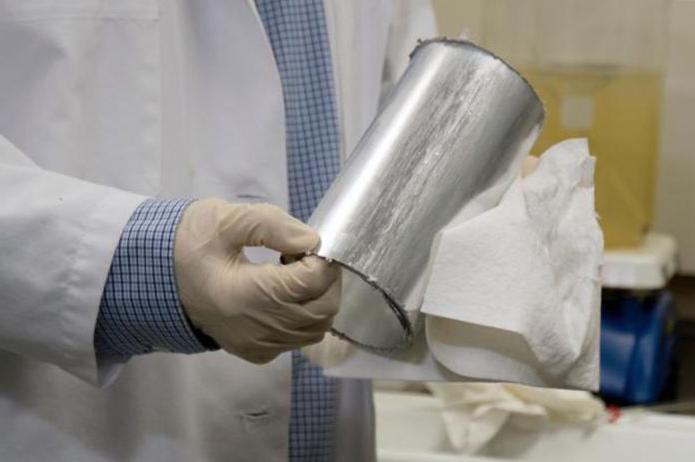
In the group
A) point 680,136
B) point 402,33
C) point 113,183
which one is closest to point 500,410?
point 402,33

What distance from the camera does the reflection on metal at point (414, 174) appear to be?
65 centimetres

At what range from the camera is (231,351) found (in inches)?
26.5

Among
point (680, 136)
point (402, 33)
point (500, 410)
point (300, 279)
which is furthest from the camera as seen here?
point (680, 136)

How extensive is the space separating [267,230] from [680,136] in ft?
4.30

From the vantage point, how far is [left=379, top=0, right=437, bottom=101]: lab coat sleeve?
3.27 ft

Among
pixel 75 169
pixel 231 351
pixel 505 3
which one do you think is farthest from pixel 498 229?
pixel 505 3

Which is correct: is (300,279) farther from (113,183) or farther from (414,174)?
(113,183)

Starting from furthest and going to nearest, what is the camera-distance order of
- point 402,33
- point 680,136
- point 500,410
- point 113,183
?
point 680,136, point 500,410, point 402,33, point 113,183

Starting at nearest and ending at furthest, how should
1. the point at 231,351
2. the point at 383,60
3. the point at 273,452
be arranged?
the point at 231,351 → the point at 273,452 → the point at 383,60

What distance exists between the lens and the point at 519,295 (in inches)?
27.5

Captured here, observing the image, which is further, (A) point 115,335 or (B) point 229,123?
(B) point 229,123

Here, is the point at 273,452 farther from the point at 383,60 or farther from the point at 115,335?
the point at 383,60

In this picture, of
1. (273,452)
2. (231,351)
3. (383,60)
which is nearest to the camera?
(231,351)

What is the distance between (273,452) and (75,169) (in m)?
0.24
